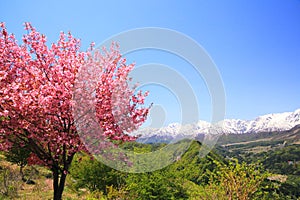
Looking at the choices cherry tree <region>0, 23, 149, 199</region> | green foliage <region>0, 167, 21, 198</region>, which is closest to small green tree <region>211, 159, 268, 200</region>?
cherry tree <region>0, 23, 149, 199</region>

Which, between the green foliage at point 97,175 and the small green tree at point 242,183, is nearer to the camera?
the small green tree at point 242,183

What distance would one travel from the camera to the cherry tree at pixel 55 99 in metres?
7.37

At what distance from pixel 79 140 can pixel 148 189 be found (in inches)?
285

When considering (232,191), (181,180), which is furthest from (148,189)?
(232,191)

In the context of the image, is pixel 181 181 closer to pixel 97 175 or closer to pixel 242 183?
pixel 242 183

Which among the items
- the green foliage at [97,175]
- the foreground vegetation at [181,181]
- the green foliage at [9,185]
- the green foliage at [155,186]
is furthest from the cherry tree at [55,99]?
the green foliage at [97,175]

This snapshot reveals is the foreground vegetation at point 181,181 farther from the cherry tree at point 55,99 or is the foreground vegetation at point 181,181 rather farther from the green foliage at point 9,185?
the cherry tree at point 55,99

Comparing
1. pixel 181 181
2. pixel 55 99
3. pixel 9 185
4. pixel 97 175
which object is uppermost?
pixel 55 99

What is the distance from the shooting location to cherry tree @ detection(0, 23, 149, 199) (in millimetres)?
7367

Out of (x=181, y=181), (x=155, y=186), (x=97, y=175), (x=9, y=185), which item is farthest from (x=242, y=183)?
(x=9, y=185)

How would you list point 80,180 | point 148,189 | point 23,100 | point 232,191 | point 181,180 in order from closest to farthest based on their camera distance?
point 23,100 < point 232,191 < point 148,189 < point 181,180 < point 80,180

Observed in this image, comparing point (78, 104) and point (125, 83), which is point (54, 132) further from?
point (125, 83)

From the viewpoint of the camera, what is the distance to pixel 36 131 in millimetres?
7703

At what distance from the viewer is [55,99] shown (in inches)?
294
